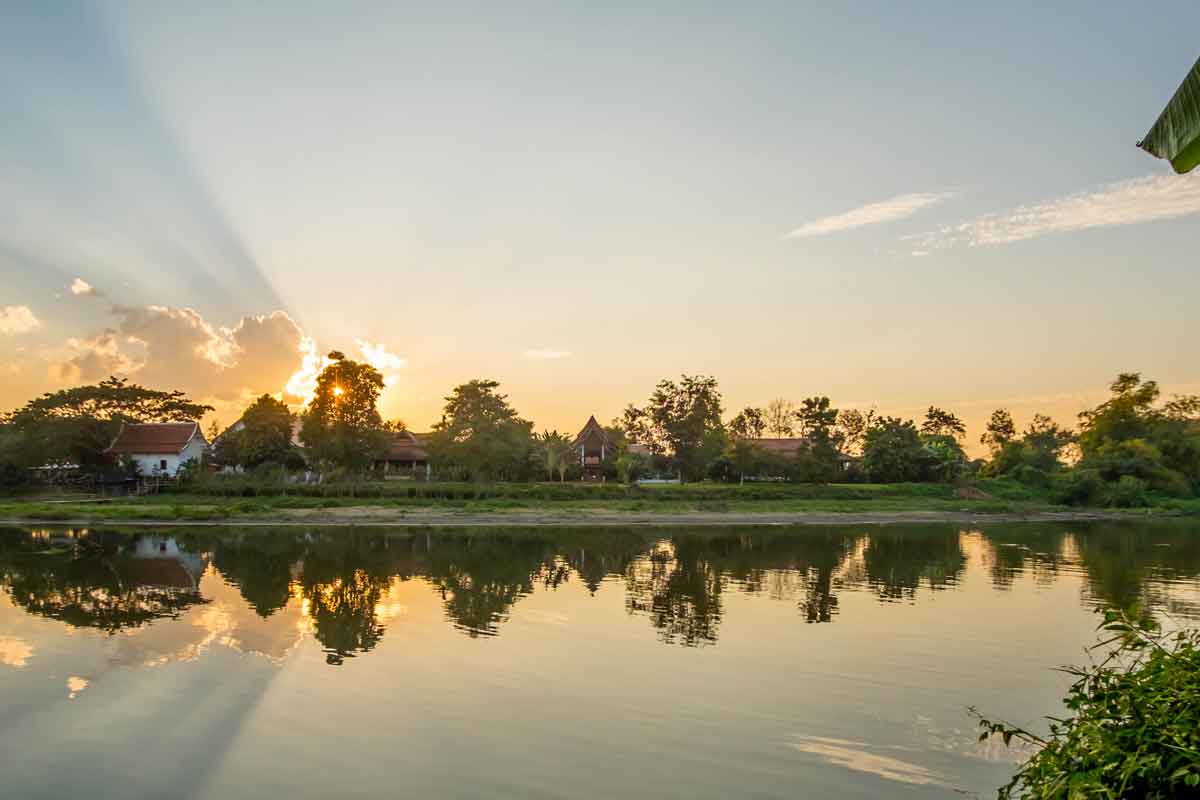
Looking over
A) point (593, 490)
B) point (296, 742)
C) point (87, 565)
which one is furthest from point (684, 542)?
point (296, 742)

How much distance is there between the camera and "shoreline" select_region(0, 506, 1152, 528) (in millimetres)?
47000

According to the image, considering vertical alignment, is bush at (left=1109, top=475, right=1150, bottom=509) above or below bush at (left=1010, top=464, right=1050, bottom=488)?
below

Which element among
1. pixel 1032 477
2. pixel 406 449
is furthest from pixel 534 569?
pixel 1032 477

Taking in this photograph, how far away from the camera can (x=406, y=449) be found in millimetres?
76875

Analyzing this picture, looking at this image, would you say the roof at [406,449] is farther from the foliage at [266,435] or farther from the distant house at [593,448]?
the distant house at [593,448]

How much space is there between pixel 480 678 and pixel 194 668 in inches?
224

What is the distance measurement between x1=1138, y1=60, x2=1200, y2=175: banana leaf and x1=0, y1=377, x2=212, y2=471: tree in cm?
6903

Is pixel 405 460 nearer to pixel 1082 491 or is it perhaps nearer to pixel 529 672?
pixel 1082 491

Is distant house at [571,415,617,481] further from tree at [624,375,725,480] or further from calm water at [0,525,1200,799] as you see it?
calm water at [0,525,1200,799]

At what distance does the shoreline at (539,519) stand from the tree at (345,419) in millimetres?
10005

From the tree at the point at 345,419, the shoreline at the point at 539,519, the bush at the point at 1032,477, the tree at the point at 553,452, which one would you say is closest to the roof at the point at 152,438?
the tree at the point at 345,419

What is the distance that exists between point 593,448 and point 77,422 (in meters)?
44.0

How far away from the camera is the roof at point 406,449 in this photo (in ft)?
249

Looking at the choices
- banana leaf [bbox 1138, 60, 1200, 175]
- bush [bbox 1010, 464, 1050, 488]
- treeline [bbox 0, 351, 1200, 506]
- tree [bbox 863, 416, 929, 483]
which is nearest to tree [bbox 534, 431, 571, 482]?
treeline [bbox 0, 351, 1200, 506]
